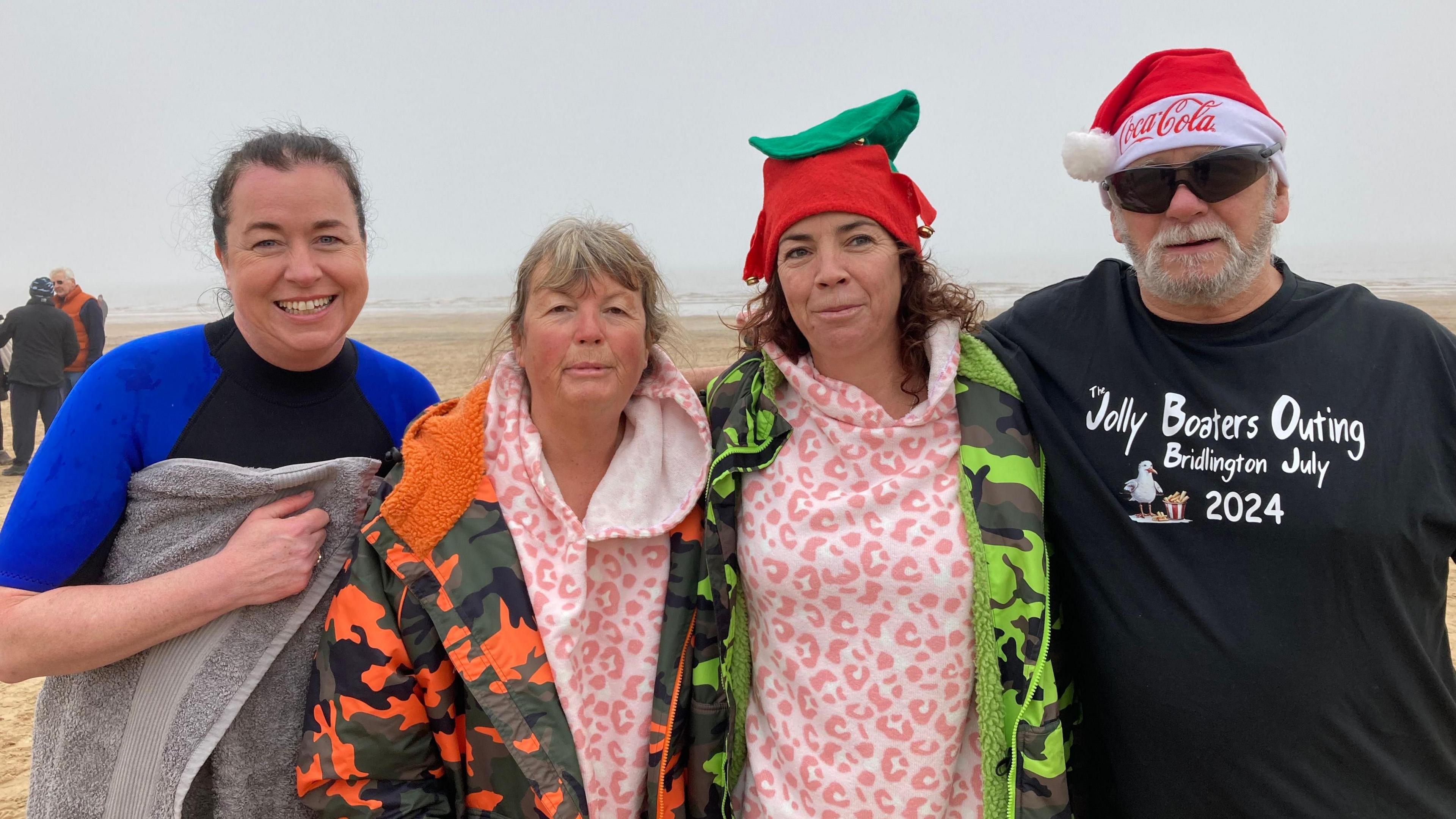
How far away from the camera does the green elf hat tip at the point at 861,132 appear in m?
2.39

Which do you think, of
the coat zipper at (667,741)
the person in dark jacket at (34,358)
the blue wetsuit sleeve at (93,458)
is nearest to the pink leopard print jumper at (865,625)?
the coat zipper at (667,741)

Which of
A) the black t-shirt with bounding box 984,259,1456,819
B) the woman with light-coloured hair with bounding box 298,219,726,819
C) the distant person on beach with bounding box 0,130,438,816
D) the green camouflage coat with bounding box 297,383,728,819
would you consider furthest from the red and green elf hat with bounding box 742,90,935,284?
the distant person on beach with bounding box 0,130,438,816

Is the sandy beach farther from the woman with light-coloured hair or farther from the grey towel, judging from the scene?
the grey towel

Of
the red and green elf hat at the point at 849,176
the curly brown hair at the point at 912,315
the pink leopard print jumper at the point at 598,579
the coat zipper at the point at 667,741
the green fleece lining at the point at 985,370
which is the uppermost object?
the red and green elf hat at the point at 849,176

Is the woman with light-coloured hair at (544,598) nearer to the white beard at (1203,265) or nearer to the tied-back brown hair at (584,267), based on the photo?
the tied-back brown hair at (584,267)

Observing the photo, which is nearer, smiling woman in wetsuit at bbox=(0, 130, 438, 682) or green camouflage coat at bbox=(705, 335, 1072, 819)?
smiling woman in wetsuit at bbox=(0, 130, 438, 682)

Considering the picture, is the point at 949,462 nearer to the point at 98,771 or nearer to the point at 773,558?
Answer: the point at 773,558

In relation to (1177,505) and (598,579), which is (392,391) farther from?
(1177,505)

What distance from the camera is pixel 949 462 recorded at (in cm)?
225

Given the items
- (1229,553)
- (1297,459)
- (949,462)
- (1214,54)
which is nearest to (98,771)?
(949,462)

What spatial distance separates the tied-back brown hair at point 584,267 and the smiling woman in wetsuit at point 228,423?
0.45 m

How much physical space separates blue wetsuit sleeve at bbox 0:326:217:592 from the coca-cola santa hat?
2.56 meters

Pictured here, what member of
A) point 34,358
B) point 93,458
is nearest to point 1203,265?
point 93,458

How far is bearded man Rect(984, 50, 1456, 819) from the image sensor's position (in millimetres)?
2010
